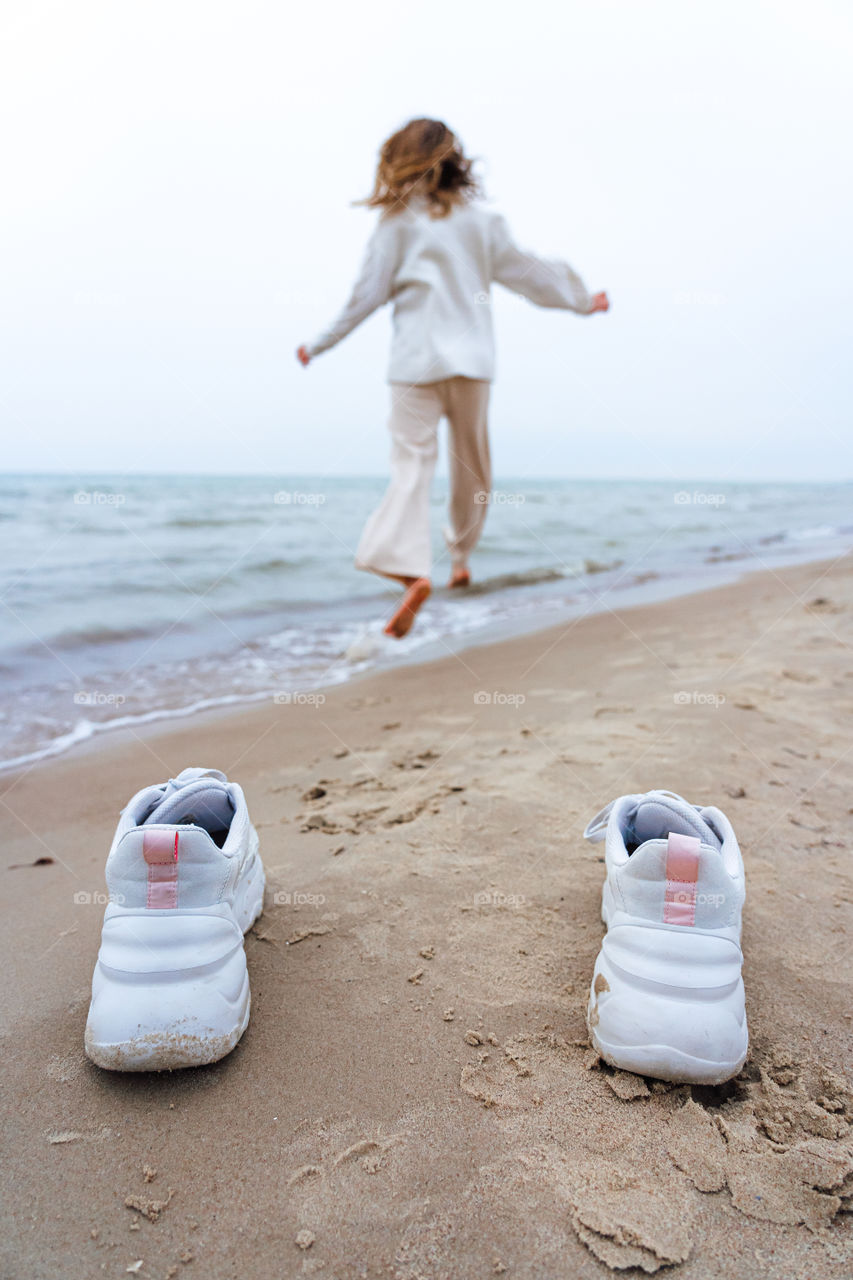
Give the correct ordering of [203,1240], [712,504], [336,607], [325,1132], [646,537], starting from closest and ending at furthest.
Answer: [203,1240]
[325,1132]
[336,607]
[646,537]
[712,504]

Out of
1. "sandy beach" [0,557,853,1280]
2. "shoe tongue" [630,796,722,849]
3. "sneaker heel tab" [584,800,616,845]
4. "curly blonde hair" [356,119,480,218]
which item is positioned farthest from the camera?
"curly blonde hair" [356,119,480,218]

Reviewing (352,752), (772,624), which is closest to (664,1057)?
(352,752)

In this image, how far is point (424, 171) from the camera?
3570mm

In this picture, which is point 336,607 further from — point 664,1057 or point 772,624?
point 664,1057

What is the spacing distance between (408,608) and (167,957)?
2.56m

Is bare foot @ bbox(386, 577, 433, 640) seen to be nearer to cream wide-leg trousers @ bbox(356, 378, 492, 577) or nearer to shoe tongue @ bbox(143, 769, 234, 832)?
cream wide-leg trousers @ bbox(356, 378, 492, 577)

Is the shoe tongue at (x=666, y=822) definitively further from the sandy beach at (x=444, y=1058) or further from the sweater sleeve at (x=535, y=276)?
the sweater sleeve at (x=535, y=276)

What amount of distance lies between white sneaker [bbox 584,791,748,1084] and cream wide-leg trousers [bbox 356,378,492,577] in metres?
2.53

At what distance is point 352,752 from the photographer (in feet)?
9.34

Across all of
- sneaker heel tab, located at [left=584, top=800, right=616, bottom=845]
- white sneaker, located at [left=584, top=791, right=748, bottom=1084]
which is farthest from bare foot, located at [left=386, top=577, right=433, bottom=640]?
white sneaker, located at [left=584, top=791, right=748, bottom=1084]

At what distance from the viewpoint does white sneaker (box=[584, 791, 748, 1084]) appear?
1259mm

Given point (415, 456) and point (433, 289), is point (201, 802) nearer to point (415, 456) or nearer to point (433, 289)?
point (415, 456)

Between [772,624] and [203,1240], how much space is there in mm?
4201

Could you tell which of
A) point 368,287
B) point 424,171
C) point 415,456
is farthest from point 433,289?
point 415,456
